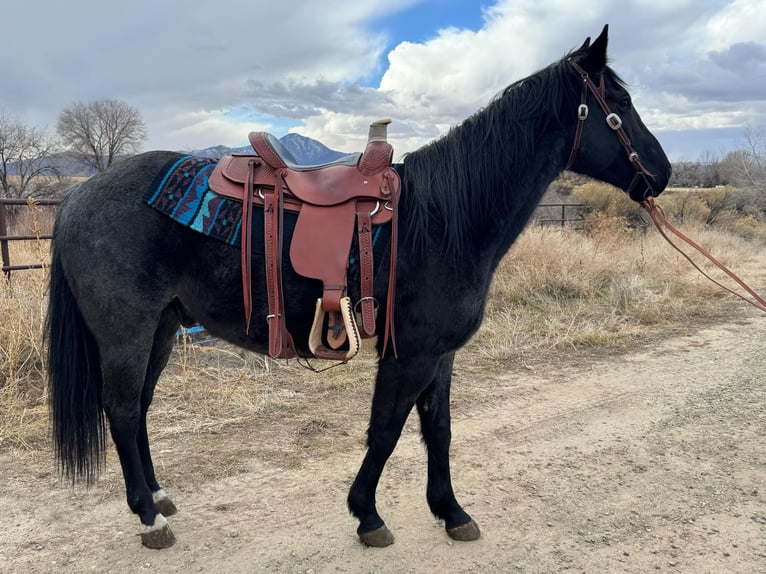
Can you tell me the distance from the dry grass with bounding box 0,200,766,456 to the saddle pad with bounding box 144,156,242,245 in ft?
5.34

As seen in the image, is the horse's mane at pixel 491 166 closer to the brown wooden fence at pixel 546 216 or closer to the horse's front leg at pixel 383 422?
the horse's front leg at pixel 383 422

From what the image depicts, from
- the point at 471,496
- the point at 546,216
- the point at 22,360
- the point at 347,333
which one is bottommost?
the point at 471,496

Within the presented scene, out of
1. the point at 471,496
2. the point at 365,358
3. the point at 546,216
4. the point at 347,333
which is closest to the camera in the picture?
the point at 347,333

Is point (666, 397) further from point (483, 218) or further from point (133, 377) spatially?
point (133, 377)

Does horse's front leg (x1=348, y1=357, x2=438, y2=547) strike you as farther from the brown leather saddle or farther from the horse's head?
the horse's head

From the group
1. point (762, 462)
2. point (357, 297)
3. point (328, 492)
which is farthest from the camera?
point (762, 462)

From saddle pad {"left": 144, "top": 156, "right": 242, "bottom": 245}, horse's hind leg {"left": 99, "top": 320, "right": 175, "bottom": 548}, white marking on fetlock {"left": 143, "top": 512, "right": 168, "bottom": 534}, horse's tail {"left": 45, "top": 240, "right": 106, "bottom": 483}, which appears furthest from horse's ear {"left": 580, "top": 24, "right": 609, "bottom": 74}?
white marking on fetlock {"left": 143, "top": 512, "right": 168, "bottom": 534}

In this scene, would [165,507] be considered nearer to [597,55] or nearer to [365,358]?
[365,358]

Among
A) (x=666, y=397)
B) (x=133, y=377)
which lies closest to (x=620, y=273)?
(x=666, y=397)

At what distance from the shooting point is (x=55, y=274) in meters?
2.61

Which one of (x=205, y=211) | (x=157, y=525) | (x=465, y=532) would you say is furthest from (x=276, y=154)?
(x=465, y=532)

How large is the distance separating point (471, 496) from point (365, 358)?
2.54m

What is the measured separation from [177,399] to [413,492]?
2.23 m

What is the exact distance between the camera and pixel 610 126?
8.15 ft
